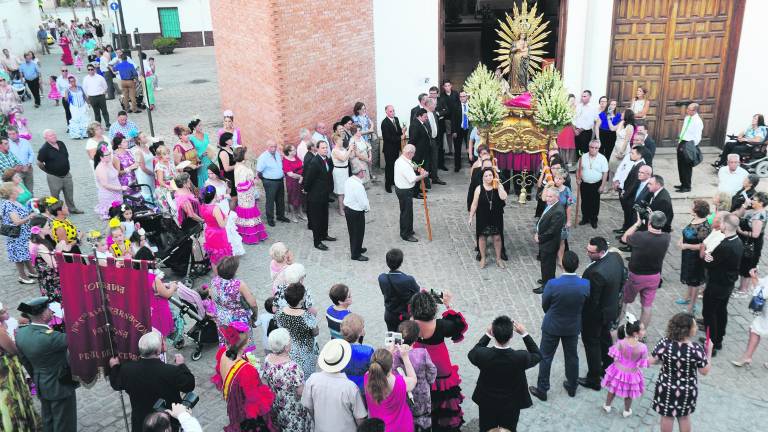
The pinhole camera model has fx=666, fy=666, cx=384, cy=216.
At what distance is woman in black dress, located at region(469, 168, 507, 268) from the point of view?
994cm

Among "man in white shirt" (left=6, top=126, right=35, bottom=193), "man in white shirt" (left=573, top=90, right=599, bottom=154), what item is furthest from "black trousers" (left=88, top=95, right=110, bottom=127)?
"man in white shirt" (left=573, top=90, right=599, bottom=154)

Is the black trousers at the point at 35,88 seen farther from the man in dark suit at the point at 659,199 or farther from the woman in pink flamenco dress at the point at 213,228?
the man in dark suit at the point at 659,199

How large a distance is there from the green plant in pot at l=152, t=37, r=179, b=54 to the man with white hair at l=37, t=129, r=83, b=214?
2260 cm

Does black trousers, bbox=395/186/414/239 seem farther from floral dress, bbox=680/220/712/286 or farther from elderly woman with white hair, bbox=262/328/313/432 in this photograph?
elderly woman with white hair, bbox=262/328/313/432

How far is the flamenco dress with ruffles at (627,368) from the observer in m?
6.62

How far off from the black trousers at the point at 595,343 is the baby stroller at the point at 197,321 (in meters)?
4.32

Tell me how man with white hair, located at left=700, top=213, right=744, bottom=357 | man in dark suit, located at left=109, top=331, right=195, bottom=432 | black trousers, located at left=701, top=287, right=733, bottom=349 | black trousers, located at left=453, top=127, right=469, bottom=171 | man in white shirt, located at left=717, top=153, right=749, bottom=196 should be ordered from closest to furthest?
man in dark suit, located at left=109, top=331, right=195, bottom=432, man with white hair, located at left=700, top=213, right=744, bottom=357, black trousers, located at left=701, top=287, right=733, bottom=349, man in white shirt, located at left=717, top=153, right=749, bottom=196, black trousers, located at left=453, top=127, right=469, bottom=171

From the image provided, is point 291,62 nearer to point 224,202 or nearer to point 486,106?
point 224,202

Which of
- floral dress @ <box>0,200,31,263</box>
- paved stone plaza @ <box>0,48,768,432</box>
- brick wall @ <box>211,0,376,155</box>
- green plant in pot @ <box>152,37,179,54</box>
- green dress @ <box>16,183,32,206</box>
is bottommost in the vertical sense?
paved stone plaza @ <box>0,48,768,432</box>

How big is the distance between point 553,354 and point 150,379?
4069mm

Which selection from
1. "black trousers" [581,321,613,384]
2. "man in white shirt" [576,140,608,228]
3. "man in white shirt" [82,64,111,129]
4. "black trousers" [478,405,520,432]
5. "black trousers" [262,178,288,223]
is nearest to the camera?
"black trousers" [478,405,520,432]

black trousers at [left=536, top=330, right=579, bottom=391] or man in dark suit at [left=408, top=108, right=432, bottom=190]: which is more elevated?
man in dark suit at [left=408, top=108, right=432, bottom=190]

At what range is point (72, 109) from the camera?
17.5 m

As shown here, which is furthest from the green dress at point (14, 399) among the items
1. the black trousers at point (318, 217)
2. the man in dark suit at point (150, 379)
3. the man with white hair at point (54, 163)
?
the man with white hair at point (54, 163)
